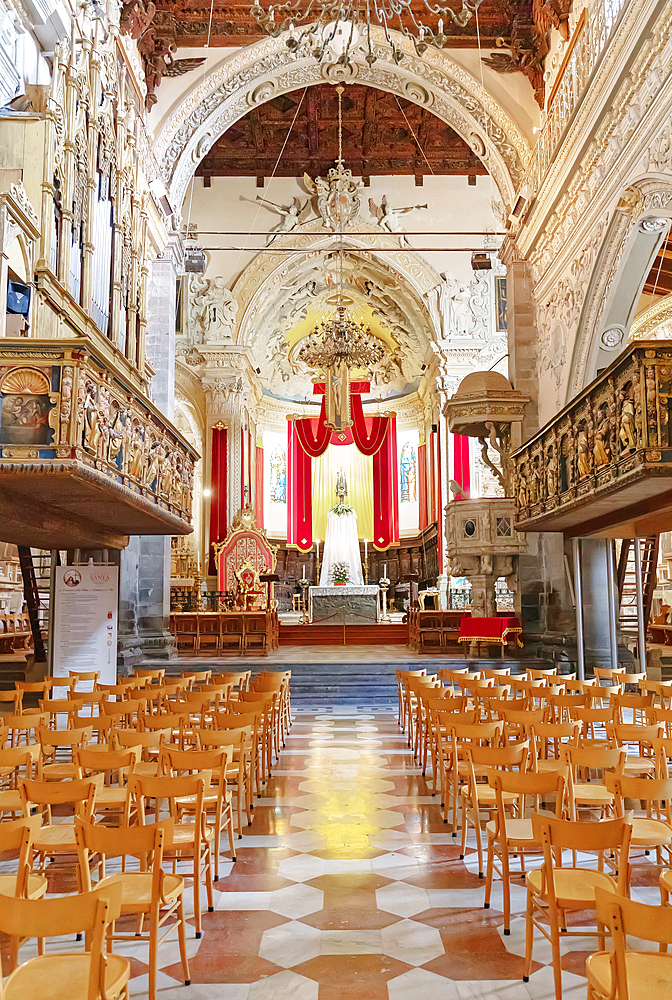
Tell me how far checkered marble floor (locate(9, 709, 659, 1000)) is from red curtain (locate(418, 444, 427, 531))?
853 inches

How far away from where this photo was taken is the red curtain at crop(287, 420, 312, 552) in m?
30.3

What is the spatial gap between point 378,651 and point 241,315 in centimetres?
1189

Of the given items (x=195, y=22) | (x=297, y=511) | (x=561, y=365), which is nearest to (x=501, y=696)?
(x=561, y=365)

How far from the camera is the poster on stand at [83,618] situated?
10344 millimetres

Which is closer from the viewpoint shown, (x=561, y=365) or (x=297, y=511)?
(x=561, y=365)

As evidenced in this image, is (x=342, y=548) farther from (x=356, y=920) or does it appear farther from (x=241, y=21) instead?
(x=356, y=920)

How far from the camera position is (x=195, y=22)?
15.8 m

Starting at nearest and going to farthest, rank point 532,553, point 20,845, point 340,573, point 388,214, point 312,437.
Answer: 1. point 20,845
2. point 532,553
3. point 388,214
4. point 340,573
5. point 312,437

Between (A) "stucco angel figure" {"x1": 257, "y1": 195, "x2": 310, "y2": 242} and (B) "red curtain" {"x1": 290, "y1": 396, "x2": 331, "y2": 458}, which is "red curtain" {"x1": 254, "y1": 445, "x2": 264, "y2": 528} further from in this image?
(A) "stucco angel figure" {"x1": 257, "y1": 195, "x2": 310, "y2": 242}

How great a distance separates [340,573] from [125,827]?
20656 mm

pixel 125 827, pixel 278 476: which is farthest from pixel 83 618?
pixel 278 476

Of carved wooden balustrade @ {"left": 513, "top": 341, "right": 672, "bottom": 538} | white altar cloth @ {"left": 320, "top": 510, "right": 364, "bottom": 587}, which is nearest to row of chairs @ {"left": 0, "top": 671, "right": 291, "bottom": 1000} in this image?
carved wooden balustrade @ {"left": 513, "top": 341, "right": 672, "bottom": 538}

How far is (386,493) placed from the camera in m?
30.3

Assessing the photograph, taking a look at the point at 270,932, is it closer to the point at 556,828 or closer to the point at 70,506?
the point at 556,828
